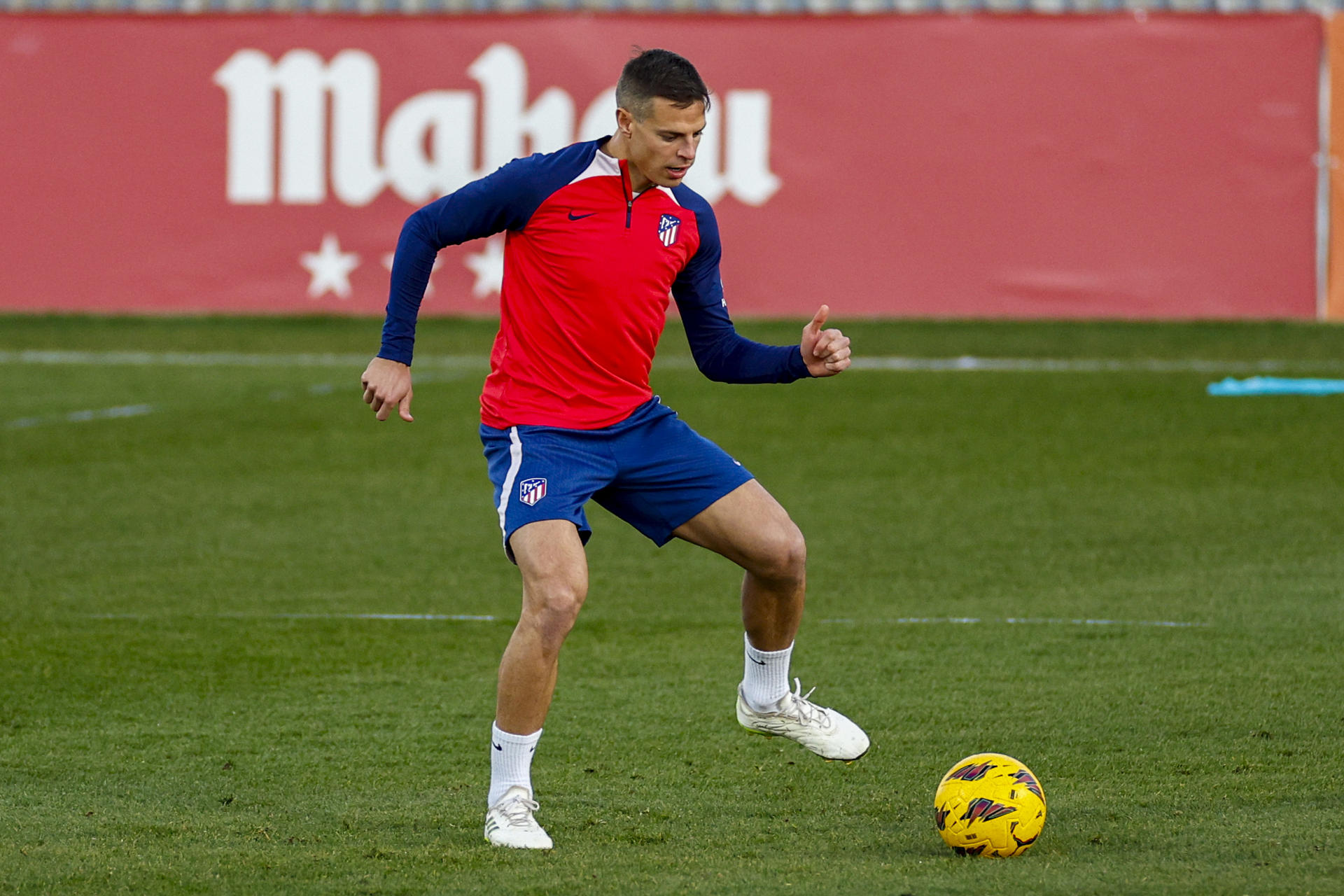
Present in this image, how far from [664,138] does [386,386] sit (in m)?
1.03

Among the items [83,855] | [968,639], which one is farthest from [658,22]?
[83,855]

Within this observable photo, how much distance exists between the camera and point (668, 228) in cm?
560

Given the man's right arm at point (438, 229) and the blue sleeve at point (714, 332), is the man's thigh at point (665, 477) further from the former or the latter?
the man's right arm at point (438, 229)

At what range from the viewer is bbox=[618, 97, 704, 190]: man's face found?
17.5 ft

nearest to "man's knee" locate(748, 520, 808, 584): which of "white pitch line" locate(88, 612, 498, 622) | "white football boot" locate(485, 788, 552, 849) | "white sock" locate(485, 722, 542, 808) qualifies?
"white sock" locate(485, 722, 542, 808)

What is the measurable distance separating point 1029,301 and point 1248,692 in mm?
13131

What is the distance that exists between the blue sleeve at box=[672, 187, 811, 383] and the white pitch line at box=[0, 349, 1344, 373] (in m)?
10.9

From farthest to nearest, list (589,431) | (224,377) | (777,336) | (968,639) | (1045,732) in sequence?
(777,336)
(224,377)
(968,639)
(1045,732)
(589,431)

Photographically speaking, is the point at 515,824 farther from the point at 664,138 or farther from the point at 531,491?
the point at 664,138

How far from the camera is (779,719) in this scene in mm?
5809

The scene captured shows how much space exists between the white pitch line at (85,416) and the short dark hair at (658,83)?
33.1 ft

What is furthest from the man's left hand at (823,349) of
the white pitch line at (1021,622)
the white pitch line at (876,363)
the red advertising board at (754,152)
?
the red advertising board at (754,152)

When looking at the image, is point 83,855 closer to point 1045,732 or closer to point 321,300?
point 1045,732

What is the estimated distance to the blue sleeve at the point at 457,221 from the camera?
5.36m
